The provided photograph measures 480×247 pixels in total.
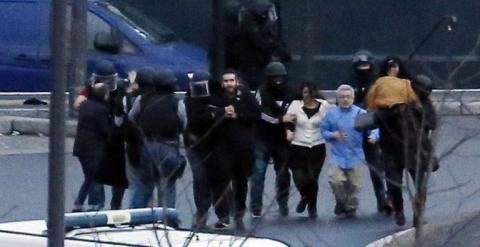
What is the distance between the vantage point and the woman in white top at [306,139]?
13.7 metres

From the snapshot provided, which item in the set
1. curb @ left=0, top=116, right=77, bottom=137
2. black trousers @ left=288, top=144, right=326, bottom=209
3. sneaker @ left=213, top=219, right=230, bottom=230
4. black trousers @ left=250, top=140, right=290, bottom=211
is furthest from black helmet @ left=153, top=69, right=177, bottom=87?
curb @ left=0, top=116, right=77, bottom=137

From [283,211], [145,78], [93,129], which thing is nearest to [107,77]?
[93,129]

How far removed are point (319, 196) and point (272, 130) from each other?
1123mm

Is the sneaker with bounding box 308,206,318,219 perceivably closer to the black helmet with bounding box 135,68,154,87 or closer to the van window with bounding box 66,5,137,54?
the black helmet with bounding box 135,68,154,87

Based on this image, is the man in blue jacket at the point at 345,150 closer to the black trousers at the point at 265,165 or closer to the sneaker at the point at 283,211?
the black trousers at the point at 265,165

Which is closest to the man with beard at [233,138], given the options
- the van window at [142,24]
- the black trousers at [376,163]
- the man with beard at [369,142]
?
the man with beard at [369,142]

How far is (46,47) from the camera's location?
19672mm

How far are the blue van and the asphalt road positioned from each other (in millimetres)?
2041

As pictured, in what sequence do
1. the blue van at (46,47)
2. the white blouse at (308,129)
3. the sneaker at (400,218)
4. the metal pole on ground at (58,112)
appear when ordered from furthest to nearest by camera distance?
the blue van at (46,47)
the white blouse at (308,129)
the sneaker at (400,218)
the metal pole on ground at (58,112)

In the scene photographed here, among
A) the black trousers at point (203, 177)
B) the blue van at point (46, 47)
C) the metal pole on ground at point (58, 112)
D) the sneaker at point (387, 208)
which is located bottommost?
the sneaker at point (387, 208)

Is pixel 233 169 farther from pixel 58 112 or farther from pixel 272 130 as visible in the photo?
pixel 58 112

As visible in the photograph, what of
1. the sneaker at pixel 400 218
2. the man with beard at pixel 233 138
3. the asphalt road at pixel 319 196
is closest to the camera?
the asphalt road at pixel 319 196

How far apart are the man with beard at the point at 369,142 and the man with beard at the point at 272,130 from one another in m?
0.76

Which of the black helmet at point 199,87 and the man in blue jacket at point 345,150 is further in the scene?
the man in blue jacket at point 345,150
